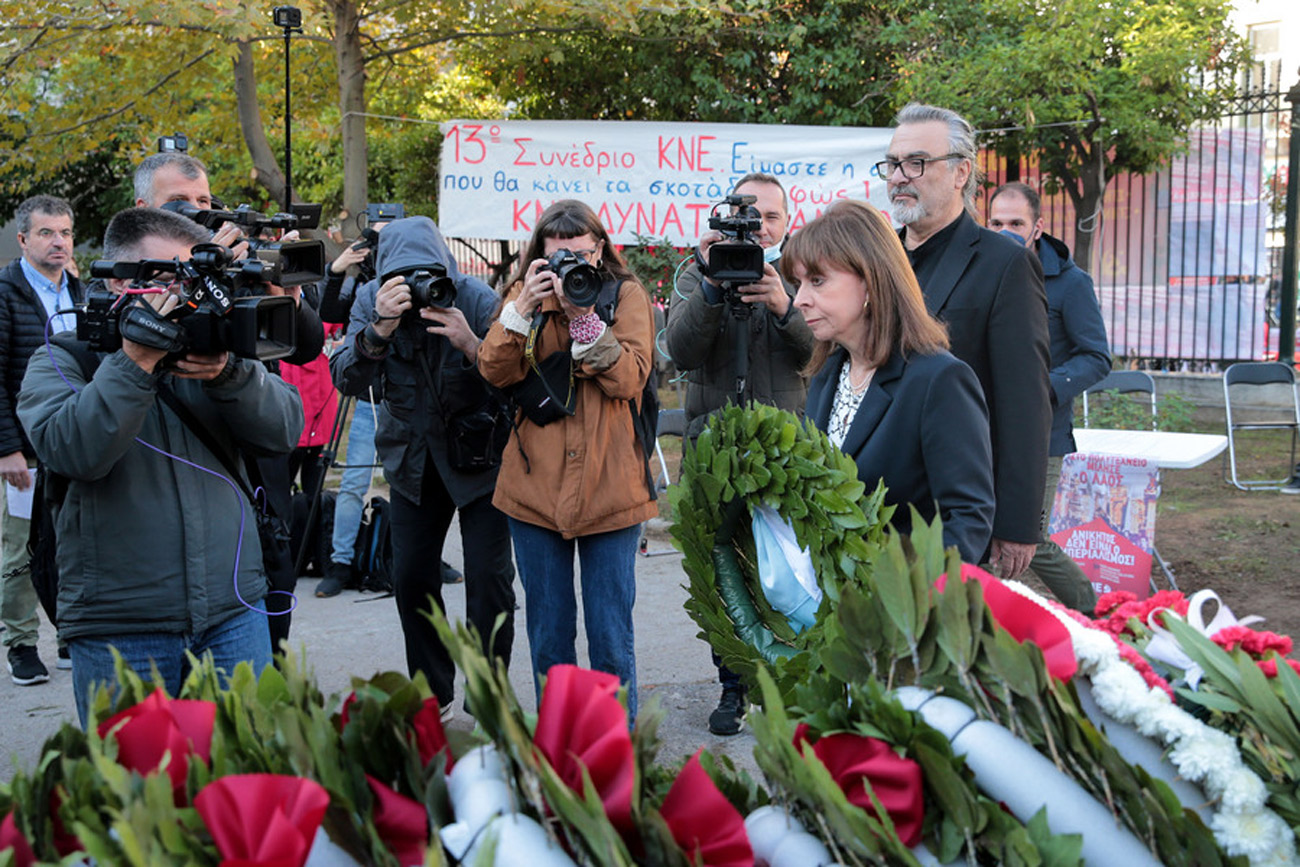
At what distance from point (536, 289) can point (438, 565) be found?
3.62 feet

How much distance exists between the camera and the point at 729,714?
4.23m

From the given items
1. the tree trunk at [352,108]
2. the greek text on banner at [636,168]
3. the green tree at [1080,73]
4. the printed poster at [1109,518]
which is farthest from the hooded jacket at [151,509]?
the green tree at [1080,73]

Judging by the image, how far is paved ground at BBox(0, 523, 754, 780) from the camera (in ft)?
14.0

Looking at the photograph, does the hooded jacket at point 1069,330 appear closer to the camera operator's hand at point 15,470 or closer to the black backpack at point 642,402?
the black backpack at point 642,402

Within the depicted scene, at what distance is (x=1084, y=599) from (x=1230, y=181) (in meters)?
7.12

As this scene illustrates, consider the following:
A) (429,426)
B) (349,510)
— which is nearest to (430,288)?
(429,426)

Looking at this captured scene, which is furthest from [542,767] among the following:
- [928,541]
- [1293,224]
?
[1293,224]

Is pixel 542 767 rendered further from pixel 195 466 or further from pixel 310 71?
pixel 310 71

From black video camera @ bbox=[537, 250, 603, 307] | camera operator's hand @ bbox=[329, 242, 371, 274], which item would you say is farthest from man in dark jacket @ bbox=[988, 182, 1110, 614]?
camera operator's hand @ bbox=[329, 242, 371, 274]

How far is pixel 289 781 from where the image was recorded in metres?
1.24

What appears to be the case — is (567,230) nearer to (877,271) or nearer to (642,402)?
(642,402)

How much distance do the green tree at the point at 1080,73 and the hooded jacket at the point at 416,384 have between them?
6.68 metres

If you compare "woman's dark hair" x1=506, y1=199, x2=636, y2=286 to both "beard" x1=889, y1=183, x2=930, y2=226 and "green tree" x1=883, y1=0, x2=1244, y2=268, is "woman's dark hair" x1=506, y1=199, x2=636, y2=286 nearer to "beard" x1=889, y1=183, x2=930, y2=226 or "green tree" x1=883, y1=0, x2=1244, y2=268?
"beard" x1=889, y1=183, x2=930, y2=226

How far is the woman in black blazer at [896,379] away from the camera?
2574 mm
